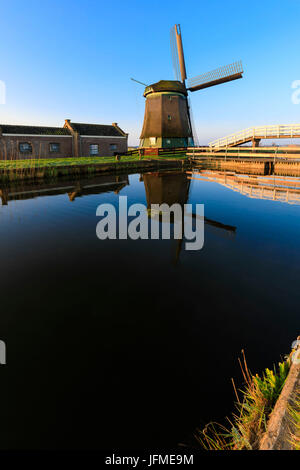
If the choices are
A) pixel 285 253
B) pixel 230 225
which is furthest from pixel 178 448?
pixel 230 225

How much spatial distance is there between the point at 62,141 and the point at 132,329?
104 feet

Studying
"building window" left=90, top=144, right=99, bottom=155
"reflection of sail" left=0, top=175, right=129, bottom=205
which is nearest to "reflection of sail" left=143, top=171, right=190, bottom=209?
"reflection of sail" left=0, top=175, right=129, bottom=205

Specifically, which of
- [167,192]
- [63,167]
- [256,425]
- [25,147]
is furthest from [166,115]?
[256,425]

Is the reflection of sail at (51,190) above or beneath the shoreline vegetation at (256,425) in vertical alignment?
above

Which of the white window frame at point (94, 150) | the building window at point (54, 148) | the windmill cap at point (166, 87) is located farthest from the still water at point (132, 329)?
the windmill cap at point (166, 87)

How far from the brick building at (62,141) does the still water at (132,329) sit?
24.3 metres

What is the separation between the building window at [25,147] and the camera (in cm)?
2736

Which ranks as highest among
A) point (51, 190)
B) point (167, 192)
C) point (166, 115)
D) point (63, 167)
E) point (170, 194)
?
point (166, 115)

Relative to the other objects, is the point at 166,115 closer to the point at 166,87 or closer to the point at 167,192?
the point at 166,87

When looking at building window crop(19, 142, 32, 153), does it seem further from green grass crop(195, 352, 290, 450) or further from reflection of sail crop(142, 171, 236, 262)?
green grass crop(195, 352, 290, 450)

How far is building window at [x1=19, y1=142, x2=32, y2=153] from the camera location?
27.4 metres

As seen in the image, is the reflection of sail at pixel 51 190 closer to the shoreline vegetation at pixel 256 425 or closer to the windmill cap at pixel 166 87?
the shoreline vegetation at pixel 256 425

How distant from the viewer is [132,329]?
3484mm
